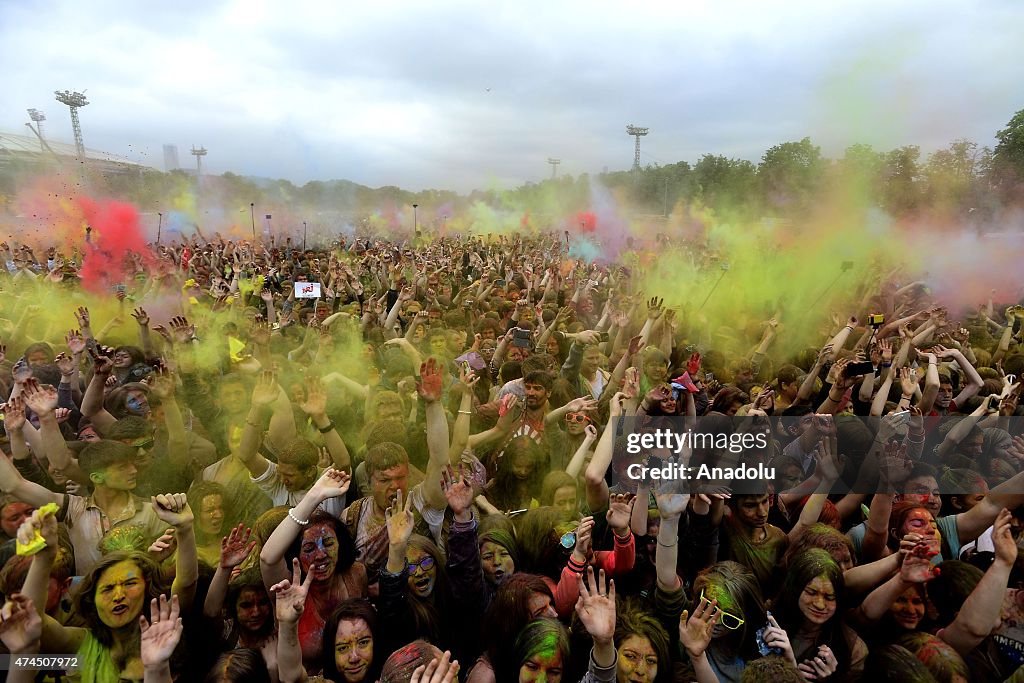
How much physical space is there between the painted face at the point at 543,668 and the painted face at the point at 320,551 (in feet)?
3.53

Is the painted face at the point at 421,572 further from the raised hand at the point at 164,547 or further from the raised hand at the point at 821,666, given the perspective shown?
the raised hand at the point at 821,666

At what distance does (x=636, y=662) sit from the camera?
2277 mm

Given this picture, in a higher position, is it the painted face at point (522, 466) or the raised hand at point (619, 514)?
the raised hand at point (619, 514)

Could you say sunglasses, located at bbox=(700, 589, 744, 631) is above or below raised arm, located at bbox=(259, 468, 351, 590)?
below

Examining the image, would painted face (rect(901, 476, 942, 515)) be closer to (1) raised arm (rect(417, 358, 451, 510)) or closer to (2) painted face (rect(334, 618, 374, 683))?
(1) raised arm (rect(417, 358, 451, 510))

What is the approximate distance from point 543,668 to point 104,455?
8.73 feet

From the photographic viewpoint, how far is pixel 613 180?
34.7 m

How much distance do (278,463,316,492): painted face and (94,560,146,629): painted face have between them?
3.42 ft

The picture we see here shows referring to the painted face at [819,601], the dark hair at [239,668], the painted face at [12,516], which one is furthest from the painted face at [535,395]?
the painted face at [12,516]

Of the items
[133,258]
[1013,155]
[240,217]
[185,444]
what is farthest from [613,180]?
[185,444]

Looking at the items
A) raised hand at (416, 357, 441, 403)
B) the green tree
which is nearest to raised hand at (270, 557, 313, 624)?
raised hand at (416, 357, 441, 403)

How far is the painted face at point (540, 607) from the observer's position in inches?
97.4

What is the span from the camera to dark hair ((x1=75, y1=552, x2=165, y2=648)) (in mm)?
2314

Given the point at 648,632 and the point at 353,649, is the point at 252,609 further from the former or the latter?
the point at 648,632
